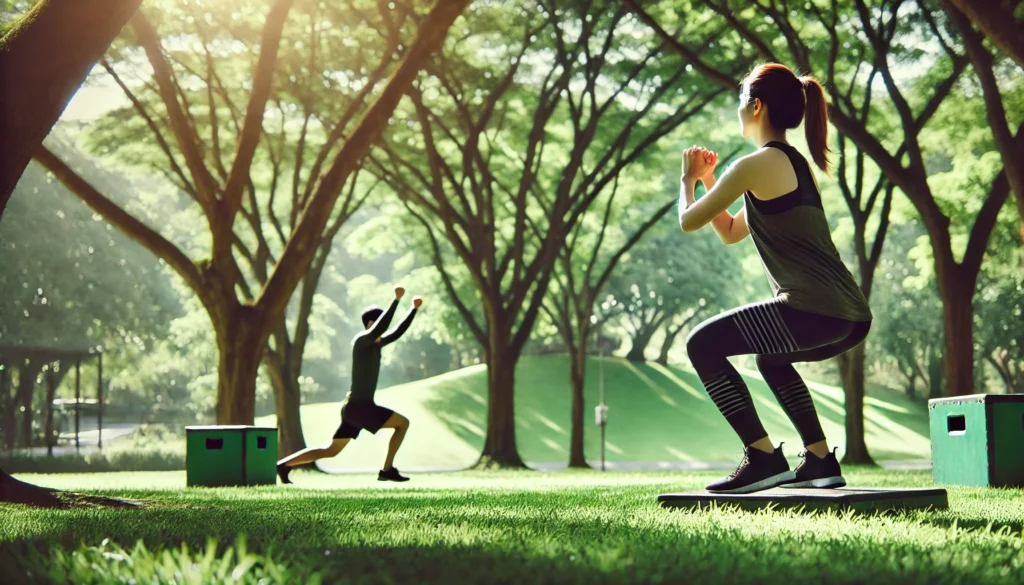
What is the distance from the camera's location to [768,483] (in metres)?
5.07

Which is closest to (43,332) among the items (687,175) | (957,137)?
(957,137)

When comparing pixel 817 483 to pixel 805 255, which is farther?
pixel 817 483

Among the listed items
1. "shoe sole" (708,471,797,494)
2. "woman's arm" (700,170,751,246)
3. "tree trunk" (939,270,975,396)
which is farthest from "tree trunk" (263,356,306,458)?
"shoe sole" (708,471,797,494)

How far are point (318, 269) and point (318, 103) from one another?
4.81 metres

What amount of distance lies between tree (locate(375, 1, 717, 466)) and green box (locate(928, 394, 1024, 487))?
37.8 ft

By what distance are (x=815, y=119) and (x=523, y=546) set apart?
2467 millimetres

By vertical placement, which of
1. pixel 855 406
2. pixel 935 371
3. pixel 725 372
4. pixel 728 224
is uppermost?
pixel 728 224

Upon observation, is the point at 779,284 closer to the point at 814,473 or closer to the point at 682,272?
the point at 814,473

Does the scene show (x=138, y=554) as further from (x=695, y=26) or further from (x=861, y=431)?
(x=861, y=431)

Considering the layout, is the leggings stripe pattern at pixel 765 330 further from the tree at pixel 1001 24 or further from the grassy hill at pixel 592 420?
the grassy hill at pixel 592 420

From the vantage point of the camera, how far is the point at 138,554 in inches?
141

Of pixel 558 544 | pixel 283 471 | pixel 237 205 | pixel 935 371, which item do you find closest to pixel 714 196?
pixel 558 544

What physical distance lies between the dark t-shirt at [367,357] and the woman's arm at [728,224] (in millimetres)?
6610

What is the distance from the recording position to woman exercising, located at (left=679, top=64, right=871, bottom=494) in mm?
4777
